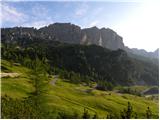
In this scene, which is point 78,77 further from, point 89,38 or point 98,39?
point 98,39

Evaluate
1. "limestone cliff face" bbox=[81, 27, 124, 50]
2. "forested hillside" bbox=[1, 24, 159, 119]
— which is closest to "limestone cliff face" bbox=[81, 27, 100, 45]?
"limestone cliff face" bbox=[81, 27, 124, 50]

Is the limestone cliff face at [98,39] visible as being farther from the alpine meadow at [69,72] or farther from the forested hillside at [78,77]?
the forested hillside at [78,77]

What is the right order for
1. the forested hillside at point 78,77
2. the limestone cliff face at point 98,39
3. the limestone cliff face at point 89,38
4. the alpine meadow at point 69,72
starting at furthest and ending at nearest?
1. the limestone cliff face at point 89,38
2. the limestone cliff face at point 98,39
3. the forested hillside at point 78,77
4. the alpine meadow at point 69,72

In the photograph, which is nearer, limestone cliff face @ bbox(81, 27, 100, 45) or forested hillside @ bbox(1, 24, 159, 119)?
forested hillside @ bbox(1, 24, 159, 119)

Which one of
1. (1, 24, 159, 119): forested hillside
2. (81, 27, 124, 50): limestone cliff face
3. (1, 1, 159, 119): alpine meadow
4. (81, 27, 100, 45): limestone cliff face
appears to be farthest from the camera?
(81, 27, 100, 45): limestone cliff face

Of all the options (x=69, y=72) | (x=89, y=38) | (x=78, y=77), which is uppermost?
(x=89, y=38)

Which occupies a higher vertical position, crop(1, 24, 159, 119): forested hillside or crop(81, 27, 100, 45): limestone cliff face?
crop(81, 27, 100, 45): limestone cliff face

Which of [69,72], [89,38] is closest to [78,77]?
[69,72]

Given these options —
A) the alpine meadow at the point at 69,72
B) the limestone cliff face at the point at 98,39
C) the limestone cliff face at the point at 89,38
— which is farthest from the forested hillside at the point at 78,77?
the limestone cliff face at the point at 98,39

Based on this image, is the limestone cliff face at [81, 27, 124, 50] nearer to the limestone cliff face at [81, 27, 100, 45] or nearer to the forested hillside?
the limestone cliff face at [81, 27, 100, 45]

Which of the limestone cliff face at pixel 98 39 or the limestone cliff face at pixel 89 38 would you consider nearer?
the limestone cliff face at pixel 98 39

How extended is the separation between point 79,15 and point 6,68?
51241 millimetres

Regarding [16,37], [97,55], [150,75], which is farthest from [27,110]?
[16,37]

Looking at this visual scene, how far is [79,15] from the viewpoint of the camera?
11977 millimetres
